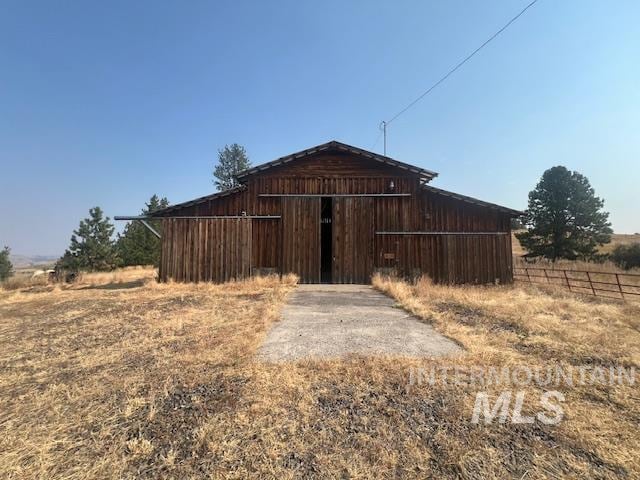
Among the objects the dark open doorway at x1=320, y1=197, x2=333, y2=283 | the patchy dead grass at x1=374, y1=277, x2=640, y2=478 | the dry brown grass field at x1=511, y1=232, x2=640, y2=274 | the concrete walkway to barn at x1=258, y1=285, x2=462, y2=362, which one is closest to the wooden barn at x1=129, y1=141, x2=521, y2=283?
the dark open doorway at x1=320, y1=197, x2=333, y2=283

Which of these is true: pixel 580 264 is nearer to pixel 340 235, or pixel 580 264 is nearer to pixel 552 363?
pixel 340 235

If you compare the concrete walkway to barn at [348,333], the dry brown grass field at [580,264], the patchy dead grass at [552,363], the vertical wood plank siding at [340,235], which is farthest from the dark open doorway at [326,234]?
the dry brown grass field at [580,264]

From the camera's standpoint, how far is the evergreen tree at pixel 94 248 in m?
32.2

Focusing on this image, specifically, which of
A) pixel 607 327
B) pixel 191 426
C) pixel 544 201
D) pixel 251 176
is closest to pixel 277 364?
pixel 191 426

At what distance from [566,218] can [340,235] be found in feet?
86.2

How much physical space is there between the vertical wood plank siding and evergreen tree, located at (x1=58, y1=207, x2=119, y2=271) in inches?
962

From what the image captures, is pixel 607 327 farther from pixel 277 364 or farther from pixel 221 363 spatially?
pixel 221 363

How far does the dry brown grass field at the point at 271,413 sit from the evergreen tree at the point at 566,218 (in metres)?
27.1

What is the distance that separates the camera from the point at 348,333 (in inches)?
255

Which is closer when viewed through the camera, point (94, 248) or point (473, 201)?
point (473, 201)

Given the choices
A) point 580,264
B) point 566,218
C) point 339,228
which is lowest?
point 580,264

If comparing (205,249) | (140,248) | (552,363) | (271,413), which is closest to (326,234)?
(205,249)

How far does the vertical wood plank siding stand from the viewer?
14703 mm

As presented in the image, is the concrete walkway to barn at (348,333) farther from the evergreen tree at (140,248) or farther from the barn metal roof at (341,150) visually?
the evergreen tree at (140,248)
